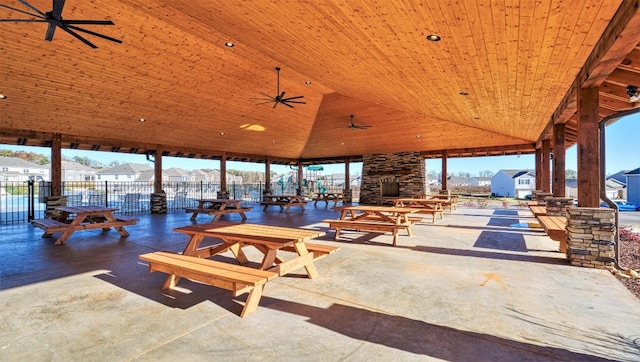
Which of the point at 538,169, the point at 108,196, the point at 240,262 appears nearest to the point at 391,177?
the point at 538,169

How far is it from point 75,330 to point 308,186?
23.2 meters

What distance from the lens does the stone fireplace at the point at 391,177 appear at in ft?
53.8

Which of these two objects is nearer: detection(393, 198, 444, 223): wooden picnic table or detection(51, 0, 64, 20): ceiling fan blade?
detection(51, 0, 64, 20): ceiling fan blade

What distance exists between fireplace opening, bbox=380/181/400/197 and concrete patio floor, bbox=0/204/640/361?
12.0 meters

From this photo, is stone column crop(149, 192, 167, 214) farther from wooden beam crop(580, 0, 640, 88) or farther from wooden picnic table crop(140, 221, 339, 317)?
wooden beam crop(580, 0, 640, 88)

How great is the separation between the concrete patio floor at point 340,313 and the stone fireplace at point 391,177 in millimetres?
11487

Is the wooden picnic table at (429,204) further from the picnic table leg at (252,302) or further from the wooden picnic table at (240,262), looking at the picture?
the picnic table leg at (252,302)

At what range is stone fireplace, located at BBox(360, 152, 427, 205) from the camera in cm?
1641

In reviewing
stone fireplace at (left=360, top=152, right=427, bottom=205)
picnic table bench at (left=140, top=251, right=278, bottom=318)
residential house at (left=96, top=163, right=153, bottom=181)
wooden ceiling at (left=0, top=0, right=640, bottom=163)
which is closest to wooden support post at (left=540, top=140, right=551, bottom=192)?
wooden ceiling at (left=0, top=0, right=640, bottom=163)

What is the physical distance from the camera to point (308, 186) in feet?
84.5

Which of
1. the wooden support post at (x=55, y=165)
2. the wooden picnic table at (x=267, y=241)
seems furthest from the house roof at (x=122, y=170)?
the wooden picnic table at (x=267, y=241)

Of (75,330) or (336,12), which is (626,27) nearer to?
(336,12)

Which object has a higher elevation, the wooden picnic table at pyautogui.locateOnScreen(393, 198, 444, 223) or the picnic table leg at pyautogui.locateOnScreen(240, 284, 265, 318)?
the wooden picnic table at pyautogui.locateOnScreen(393, 198, 444, 223)

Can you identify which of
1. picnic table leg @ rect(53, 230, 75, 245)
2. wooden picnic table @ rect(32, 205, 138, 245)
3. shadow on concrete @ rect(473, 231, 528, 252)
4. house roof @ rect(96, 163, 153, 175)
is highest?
house roof @ rect(96, 163, 153, 175)
